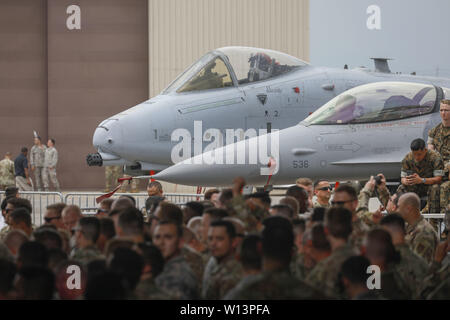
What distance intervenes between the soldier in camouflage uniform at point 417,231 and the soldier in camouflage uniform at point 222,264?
6.61 ft

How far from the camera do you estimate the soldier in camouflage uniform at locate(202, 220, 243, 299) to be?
4.62 meters

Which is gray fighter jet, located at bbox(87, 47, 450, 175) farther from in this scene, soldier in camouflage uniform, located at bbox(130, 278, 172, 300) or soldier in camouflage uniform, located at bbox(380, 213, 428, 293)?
soldier in camouflage uniform, located at bbox(130, 278, 172, 300)

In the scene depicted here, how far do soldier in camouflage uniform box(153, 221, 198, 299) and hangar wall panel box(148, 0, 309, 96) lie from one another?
19234 mm

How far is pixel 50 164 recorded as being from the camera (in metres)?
24.4

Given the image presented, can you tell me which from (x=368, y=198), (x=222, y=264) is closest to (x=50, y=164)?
(x=368, y=198)

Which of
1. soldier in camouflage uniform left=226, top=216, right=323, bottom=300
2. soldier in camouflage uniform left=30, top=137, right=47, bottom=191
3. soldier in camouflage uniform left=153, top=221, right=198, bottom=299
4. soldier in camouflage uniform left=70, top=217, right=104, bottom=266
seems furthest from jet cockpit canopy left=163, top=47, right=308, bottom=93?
soldier in camouflage uniform left=30, top=137, right=47, bottom=191

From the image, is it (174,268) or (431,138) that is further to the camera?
(431,138)

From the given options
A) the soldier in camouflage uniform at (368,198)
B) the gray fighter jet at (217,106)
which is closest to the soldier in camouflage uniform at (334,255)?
the soldier in camouflage uniform at (368,198)

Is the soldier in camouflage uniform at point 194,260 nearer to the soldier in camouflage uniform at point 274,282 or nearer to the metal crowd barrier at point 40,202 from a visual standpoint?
the soldier in camouflage uniform at point 274,282

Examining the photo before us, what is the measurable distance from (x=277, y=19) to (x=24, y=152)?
9135 millimetres

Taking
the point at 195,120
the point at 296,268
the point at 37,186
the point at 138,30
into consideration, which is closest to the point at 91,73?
the point at 138,30

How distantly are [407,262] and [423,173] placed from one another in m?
4.85

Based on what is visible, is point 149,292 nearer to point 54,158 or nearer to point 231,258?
point 231,258
